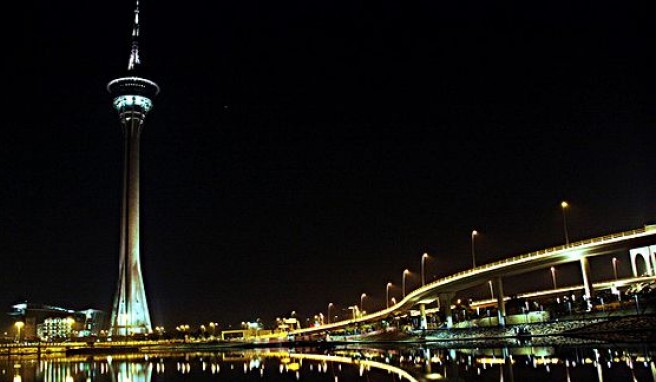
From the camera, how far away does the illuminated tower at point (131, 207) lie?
110 metres

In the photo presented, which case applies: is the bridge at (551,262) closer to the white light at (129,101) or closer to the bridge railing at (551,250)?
the bridge railing at (551,250)

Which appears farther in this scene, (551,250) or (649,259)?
(649,259)

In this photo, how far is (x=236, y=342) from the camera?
101750 millimetres

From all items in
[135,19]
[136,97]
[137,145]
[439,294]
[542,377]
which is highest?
[135,19]

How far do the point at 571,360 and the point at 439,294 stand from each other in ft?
245

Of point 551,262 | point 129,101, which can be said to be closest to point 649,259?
point 551,262

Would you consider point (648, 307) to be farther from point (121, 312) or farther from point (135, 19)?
point (135, 19)

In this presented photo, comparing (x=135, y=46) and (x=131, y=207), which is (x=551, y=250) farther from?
(x=135, y=46)

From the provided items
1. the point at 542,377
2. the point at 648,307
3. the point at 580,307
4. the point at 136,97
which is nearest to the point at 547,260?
the point at 580,307

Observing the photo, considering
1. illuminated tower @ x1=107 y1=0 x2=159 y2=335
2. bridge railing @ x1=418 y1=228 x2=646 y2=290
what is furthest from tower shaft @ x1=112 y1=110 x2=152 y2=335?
bridge railing @ x1=418 y1=228 x2=646 y2=290

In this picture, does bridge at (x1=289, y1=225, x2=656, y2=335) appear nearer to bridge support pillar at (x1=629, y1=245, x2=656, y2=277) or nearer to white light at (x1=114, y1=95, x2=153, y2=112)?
bridge support pillar at (x1=629, y1=245, x2=656, y2=277)

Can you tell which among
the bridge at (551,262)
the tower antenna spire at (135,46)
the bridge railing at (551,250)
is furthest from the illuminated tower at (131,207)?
the bridge railing at (551,250)

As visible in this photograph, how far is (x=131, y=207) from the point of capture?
115812 millimetres

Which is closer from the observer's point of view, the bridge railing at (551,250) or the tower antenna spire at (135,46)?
the bridge railing at (551,250)
